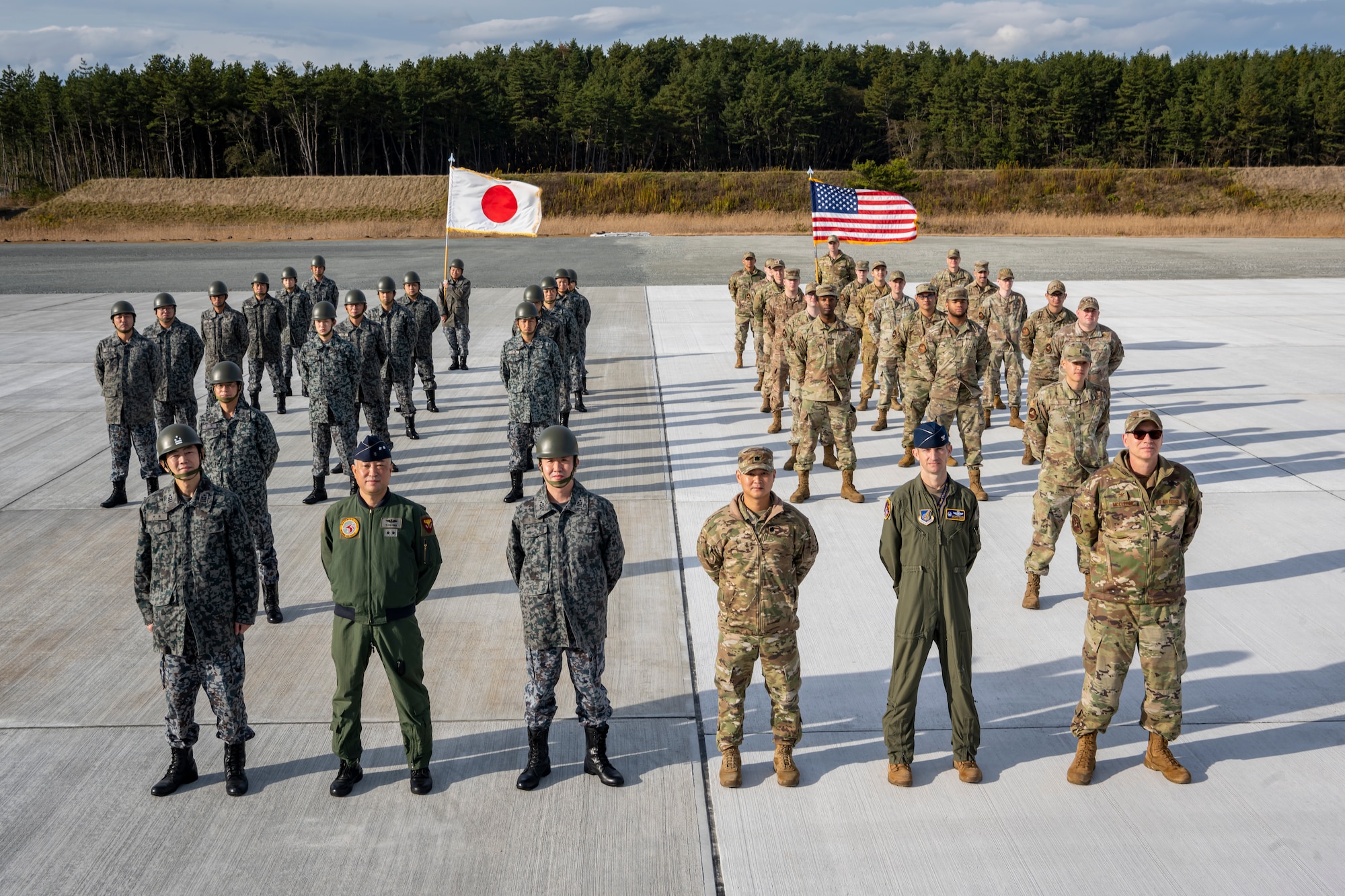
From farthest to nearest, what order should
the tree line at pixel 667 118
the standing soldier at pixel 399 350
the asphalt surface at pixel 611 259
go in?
the tree line at pixel 667 118, the asphalt surface at pixel 611 259, the standing soldier at pixel 399 350

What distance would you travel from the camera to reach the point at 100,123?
303ft

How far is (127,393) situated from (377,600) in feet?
20.0

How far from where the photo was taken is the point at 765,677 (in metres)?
5.15

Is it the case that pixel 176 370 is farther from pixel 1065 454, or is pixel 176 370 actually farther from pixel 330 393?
pixel 1065 454

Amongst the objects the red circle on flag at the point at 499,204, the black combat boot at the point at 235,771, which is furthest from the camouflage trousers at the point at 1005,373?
the black combat boot at the point at 235,771

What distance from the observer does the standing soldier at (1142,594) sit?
5.13 m

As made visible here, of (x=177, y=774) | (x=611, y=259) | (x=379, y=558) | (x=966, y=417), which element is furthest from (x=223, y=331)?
(x=611, y=259)

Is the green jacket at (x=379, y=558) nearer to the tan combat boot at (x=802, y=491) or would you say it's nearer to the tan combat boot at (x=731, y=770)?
the tan combat boot at (x=731, y=770)

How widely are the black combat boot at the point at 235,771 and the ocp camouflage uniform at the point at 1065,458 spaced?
17.5ft

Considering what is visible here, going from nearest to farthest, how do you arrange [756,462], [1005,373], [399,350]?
[756,462] < [399,350] < [1005,373]

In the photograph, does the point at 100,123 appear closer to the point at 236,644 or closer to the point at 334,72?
the point at 334,72

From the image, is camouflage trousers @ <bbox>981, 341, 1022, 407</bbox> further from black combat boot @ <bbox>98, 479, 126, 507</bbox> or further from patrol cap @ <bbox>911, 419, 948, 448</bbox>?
black combat boot @ <bbox>98, 479, 126, 507</bbox>

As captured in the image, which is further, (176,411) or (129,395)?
(176,411)

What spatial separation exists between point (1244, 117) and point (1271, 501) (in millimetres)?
89122
